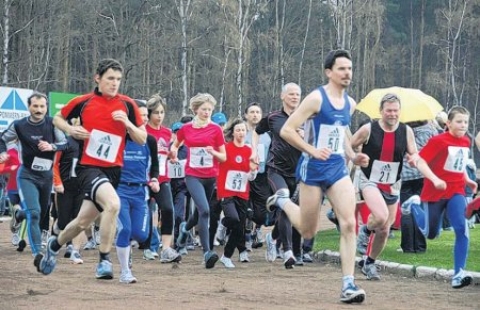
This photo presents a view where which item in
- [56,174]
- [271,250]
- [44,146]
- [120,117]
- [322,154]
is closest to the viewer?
[322,154]

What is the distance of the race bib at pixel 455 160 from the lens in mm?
10000

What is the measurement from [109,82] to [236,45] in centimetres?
3685

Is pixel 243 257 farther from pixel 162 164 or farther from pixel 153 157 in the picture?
pixel 153 157

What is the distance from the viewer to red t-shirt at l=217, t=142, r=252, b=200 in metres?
12.4

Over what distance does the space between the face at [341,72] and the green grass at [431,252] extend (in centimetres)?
356

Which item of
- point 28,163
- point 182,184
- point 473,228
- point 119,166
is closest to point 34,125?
point 28,163

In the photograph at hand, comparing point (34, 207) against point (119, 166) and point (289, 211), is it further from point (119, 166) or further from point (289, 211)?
point (289, 211)

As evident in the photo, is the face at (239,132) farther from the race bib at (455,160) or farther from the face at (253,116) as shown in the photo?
the race bib at (455,160)

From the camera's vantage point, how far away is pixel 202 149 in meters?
12.3

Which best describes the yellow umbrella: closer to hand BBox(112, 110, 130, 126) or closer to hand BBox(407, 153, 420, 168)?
hand BBox(407, 153, 420, 168)

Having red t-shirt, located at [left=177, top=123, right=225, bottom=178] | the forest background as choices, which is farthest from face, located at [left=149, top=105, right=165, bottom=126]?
the forest background

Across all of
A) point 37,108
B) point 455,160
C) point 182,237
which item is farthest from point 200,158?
point 455,160

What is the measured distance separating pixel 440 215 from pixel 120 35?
36794mm

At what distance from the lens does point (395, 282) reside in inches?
407
